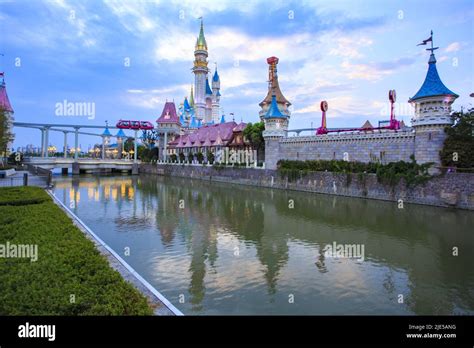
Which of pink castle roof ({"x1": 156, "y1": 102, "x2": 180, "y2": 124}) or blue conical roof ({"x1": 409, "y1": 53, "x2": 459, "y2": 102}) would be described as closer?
blue conical roof ({"x1": 409, "y1": 53, "x2": 459, "y2": 102})

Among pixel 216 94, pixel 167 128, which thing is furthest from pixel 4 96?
pixel 216 94

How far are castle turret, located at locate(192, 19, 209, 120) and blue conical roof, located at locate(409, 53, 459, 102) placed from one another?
2810 inches

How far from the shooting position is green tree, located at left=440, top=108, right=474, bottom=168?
25609 millimetres

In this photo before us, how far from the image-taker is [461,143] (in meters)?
25.8

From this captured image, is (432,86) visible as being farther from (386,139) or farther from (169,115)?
(169,115)

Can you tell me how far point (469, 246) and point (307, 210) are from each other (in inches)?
446

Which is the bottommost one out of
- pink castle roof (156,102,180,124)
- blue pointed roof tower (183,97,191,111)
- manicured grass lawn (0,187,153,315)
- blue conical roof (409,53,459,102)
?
manicured grass lawn (0,187,153,315)

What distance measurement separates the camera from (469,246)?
15461 millimetres

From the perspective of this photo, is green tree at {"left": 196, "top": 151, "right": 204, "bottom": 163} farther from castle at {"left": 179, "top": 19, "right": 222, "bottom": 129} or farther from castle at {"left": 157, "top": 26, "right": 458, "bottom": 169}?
castle at {"left": 179, "top": 19, "right": 222, "bottom": 129}

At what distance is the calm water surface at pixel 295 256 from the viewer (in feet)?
31.4

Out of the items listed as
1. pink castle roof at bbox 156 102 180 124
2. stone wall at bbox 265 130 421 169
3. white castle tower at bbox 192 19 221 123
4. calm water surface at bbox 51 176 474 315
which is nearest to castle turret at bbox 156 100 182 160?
pink castle roof at bbox 156 102 180 124

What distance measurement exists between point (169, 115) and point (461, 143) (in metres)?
62.1
